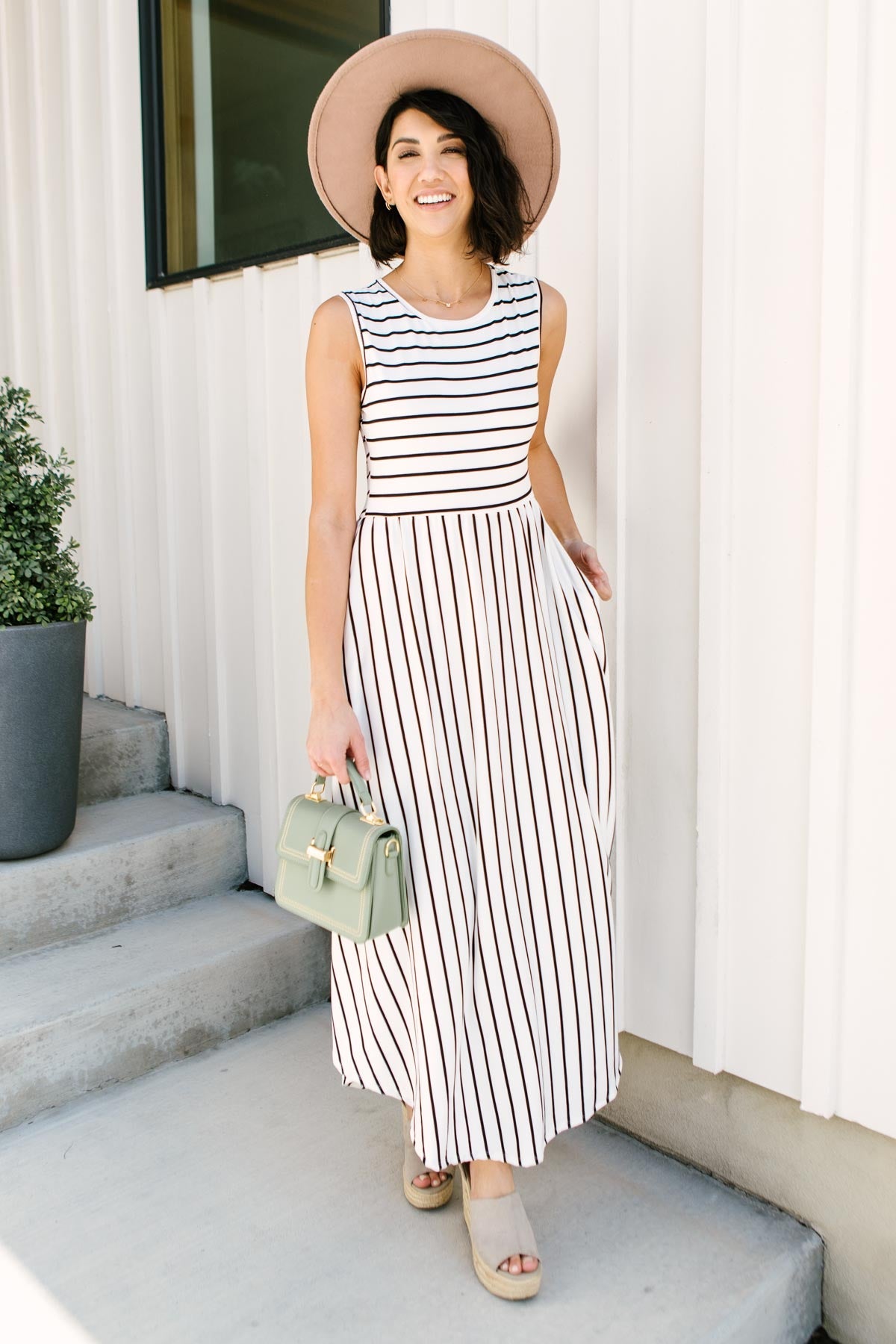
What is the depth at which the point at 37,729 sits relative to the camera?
237cm

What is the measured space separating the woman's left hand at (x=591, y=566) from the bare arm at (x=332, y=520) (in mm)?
401

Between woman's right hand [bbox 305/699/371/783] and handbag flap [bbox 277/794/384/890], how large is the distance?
0.06m

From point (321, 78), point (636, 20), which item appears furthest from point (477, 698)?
point (321, 78)

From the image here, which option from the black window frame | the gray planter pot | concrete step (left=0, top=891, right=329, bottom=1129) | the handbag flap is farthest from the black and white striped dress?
the black window frame

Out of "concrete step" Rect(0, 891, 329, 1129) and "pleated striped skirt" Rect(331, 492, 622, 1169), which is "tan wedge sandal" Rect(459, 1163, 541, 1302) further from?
"concrete step" Rect(0, 891, 329, 1129)

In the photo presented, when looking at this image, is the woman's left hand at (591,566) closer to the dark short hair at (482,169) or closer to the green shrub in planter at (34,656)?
the dark short hair at (482,169)

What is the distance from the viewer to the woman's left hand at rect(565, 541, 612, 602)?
1.82 metres

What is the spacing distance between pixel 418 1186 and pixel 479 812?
671mm

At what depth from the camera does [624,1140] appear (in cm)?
211

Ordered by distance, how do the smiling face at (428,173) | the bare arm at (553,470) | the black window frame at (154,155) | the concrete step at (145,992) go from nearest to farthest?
the smiling face at (428,173) → the bare arm at (553,470) → the concrete step at (145,992) → the black window frame at (154,155)

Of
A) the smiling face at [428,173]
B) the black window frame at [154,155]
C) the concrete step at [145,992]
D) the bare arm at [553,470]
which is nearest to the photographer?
the smiling face at [428,173]

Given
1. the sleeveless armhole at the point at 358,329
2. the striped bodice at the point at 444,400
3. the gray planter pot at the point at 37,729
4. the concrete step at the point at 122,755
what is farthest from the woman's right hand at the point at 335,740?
the concrete step at the point at 122,755

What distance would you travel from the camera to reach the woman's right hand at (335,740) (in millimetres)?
1604

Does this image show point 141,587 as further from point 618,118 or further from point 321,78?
point 618,118
